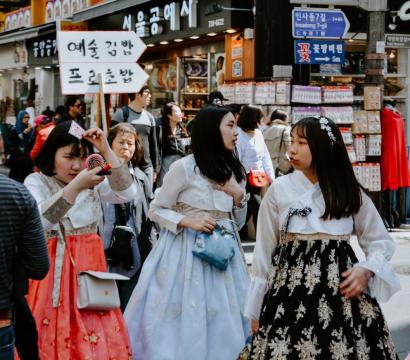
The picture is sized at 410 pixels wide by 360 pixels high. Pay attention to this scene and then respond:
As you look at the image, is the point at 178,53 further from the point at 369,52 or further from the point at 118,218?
the point at 118,218

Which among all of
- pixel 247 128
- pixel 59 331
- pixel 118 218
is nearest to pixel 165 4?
pixel 247 128

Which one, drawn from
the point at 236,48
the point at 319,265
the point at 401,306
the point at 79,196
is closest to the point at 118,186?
the point at 79,196

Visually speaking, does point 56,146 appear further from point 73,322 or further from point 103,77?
→ point 103,77

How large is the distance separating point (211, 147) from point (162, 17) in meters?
12.6

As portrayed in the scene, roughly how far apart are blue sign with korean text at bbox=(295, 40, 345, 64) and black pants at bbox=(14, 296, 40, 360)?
9.59m

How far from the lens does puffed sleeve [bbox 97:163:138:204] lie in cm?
461

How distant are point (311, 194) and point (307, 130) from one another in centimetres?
30

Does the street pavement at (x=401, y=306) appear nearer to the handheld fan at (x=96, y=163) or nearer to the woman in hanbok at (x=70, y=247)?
the woman in hanbok at (x=70, y=247)

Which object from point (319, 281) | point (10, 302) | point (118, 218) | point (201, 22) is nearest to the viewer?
point (10, 302)

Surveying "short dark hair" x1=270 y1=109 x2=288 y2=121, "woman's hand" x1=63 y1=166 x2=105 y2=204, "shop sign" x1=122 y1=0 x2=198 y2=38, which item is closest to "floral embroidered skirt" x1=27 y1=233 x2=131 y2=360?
"woman's hand" x1=63 y1=166 x2=105 y2=204

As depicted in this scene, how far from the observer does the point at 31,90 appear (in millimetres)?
28484

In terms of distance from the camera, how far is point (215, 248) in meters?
5.06

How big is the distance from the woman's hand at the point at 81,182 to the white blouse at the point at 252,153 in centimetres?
673

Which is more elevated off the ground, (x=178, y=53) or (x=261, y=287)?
(x=178, y=53)
